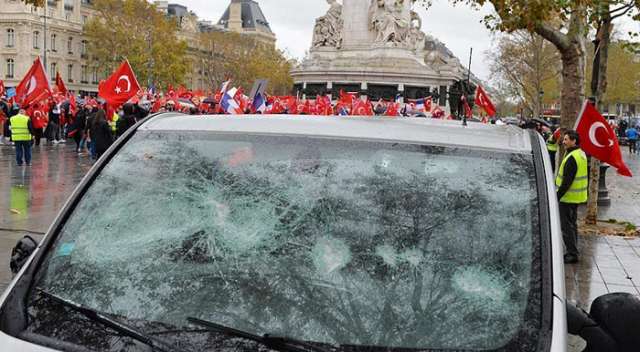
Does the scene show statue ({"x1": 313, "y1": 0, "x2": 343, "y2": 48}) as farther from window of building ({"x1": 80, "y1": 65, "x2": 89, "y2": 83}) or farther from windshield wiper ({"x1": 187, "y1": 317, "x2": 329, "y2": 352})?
windshield wiper ({"x1": 187, "y1": 317, "x2": 329, "y2": 352})

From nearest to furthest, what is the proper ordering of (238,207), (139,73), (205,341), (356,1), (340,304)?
(205,341), (340,304), (238,207), (356,1), (139,73)

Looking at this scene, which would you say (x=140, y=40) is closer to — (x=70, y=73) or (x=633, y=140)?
(x=70, y=73)

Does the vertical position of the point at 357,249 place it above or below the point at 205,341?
above

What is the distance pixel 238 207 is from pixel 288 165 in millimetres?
233

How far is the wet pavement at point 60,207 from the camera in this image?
8.80m

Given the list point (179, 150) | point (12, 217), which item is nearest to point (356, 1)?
point (12, 217)

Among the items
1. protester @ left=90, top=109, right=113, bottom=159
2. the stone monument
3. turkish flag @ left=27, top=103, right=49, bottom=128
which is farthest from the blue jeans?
the stone monument

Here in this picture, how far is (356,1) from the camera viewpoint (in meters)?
49.6

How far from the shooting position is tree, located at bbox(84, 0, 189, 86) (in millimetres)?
71500

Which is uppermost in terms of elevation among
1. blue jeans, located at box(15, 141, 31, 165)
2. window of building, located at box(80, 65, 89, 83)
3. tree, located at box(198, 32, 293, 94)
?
tree, located at box(198, 32, 293, 94)

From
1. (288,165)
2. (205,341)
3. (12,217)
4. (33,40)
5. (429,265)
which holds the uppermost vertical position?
(33,40)

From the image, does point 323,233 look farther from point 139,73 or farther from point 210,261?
point 139,73

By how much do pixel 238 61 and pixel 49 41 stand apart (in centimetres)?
1994

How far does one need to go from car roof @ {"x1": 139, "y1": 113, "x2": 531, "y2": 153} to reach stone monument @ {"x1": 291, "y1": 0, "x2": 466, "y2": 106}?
44.5 metres
